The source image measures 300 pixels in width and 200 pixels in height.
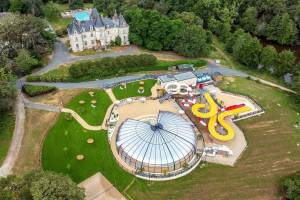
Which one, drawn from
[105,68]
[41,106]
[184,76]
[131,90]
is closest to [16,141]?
[41,106]

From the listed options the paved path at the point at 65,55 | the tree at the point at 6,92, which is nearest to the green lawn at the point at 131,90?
the paved path at the point at 65,55

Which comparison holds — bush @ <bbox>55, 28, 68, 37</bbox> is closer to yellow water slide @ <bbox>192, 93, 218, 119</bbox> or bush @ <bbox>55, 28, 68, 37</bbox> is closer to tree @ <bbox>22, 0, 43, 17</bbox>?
tree @ <bbox>22, 0, 43, 17</bbox>

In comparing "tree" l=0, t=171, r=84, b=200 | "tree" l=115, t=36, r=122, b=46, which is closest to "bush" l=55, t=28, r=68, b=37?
"tree" l=115, t=36, r=122, b=46

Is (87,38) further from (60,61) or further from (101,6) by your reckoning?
(101,6)

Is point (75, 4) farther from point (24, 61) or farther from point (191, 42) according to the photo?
point (191, 42)

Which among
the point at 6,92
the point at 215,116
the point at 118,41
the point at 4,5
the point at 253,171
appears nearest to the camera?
the point at 253,171

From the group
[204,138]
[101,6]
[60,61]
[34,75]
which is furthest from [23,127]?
[101,6]
